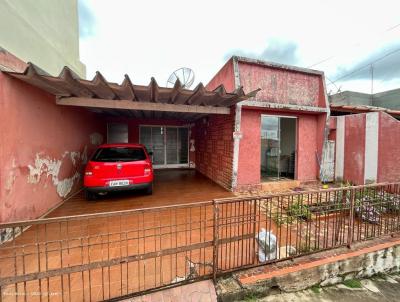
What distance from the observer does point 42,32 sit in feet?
15.0

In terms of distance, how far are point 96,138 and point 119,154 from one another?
9.67 feet

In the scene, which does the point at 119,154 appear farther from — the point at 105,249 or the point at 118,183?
the point at 105,249

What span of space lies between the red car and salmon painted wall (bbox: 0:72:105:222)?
2.20 ft

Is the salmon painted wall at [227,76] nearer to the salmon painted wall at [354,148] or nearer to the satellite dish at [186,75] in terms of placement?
the satellite dish at [186,75]

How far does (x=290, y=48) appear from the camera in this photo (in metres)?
11.0

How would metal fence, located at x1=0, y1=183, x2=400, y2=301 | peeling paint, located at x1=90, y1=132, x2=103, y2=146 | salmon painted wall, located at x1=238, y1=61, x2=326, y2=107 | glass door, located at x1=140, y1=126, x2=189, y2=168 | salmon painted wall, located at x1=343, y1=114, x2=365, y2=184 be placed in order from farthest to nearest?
glass door, located at x1=140, y1=126, x2=189, y2=168 → peeling paint, located at x1=90, y1=132, x2=103, y2=146 → salmon painted wall, located at x1=343, y1=114, x2=365, y2=184 → salmon painted wall, located at x1=238, y1=61, x2=326, y2=107 → metal fence, located at x1=0, y1=183, x2=400, y2=301

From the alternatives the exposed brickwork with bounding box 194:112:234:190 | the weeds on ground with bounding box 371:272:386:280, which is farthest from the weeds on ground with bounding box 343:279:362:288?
the exposed brickwork with bounding box 194:112:234:190

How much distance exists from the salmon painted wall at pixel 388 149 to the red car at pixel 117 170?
6580 millimetres

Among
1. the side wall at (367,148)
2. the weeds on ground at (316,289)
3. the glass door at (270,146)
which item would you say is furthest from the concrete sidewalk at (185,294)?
the side wall at (367,148)

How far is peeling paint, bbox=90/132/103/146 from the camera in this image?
20.7ft

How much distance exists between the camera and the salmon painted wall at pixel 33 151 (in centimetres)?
270

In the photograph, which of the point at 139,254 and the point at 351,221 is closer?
the point at 139,254

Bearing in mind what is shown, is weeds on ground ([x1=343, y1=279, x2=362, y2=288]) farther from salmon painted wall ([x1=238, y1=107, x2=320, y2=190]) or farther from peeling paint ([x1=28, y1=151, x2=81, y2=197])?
peeling paint ([x1=28, y1=151, x2=81, y2=197])

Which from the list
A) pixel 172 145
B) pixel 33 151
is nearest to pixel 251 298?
pixel 33 151
